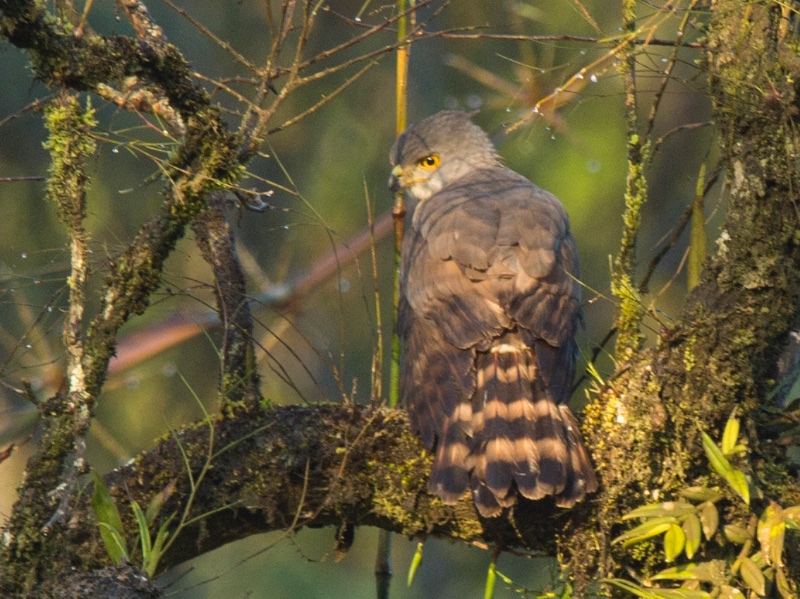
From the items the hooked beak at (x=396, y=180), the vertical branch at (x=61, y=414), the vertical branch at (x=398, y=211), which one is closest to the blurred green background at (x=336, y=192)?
the hooked beak at (x=396, y=180)

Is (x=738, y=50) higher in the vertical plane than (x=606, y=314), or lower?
higher

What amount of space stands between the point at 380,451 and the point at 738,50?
165 centimetres

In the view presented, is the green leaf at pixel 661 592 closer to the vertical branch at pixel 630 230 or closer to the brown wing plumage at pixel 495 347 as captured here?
the brown wing plumage at pixel 495 347

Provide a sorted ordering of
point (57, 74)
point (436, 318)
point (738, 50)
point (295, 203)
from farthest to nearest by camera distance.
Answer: point (295, 203)
point (436, 318)
point (738, 50)
point (57, 74)

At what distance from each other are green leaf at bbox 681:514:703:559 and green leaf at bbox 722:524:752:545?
10 cm

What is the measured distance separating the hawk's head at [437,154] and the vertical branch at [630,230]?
177cm

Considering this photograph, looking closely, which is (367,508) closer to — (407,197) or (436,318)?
(436,318)

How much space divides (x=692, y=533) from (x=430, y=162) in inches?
117

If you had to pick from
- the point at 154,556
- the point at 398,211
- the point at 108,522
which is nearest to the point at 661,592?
the point at 154,556

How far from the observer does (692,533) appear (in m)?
2.68

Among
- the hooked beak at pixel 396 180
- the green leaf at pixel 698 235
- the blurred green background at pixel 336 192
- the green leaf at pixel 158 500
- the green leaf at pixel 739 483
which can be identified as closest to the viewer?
the green leaf at pixel 739 483

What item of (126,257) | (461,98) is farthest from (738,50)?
(461,98)

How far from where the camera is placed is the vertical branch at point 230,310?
10.8 ft

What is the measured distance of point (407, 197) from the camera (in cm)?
533
